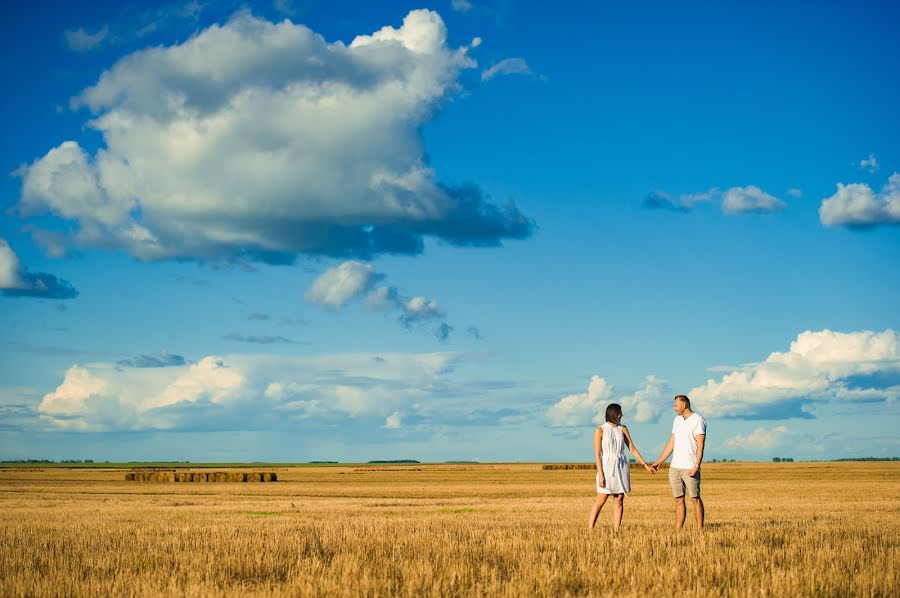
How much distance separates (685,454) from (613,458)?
4.46 feet

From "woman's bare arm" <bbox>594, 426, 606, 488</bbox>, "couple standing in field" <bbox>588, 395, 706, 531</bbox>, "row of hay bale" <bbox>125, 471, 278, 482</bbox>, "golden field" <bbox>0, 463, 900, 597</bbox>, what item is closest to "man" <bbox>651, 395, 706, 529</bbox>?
"couple standing in field" <bbox>588, 395, 706, 531</bbox>

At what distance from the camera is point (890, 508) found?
26266mm

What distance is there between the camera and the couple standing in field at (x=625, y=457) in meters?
14.9

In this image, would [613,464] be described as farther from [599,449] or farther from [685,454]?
[685,454]

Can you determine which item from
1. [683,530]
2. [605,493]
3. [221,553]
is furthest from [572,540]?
[221,553]

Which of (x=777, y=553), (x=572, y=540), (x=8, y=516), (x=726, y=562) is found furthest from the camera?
(x=8, y=516)

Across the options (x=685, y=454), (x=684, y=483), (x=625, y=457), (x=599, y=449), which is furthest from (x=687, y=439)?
(x=599, y=449)

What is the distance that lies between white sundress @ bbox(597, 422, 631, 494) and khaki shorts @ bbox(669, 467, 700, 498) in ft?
2.90

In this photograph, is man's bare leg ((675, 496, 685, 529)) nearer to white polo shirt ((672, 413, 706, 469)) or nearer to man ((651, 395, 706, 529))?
man ((651, 395, 706, 529))

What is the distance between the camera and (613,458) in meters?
15.0

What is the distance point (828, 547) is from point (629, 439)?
12.3 ft

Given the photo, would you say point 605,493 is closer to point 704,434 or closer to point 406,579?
point 704,434

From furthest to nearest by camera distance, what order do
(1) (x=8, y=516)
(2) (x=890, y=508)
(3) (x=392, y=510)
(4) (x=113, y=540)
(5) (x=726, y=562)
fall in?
(3) (x=392, y=510) < (2) (x=890, y=508) < (1) (x=8, y=516) < (4) (x=113, y=540) < (5) (x=726, y=562)

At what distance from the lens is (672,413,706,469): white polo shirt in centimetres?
1505
